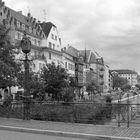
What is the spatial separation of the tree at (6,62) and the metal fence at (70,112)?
258cm

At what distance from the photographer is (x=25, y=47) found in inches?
654

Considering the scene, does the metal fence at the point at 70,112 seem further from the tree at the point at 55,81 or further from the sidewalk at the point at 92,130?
the tree at the point at 55,81

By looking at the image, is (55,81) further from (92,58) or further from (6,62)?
(92,58)

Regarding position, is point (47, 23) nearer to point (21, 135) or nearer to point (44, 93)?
point (44, 93)

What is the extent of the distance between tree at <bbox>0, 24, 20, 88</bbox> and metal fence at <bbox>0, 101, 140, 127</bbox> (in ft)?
8.48

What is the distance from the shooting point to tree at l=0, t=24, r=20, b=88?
1958 cm

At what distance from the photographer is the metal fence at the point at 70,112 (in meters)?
15.5

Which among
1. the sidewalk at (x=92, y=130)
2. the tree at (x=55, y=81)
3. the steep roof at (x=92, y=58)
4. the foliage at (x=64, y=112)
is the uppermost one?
the steep roof at (x=92, y=58)

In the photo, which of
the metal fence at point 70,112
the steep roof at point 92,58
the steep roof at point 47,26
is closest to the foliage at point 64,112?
the metal fence at point 70,112

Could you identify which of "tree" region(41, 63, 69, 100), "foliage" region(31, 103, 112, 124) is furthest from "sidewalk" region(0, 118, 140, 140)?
"tree" region(41, 63, 69, 100)

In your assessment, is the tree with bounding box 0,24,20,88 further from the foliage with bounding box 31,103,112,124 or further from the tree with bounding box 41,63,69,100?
the tree with bounding box 41,63,69,100

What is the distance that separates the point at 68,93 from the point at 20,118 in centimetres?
1764

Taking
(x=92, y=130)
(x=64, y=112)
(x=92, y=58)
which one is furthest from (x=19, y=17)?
(x=92, y=58)

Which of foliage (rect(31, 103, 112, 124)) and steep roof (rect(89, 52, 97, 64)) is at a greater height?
steep roof (rect(89, 52, 97, 64))
